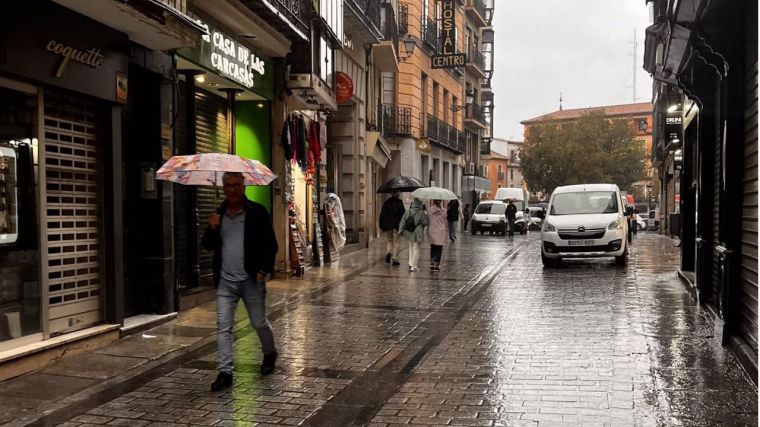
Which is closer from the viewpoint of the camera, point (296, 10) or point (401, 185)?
point (296, 10)

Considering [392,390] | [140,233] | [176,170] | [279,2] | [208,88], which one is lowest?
[392,390]

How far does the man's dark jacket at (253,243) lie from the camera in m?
6.35

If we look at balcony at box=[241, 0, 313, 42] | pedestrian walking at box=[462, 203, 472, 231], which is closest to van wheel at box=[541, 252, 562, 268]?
balcony at box=[241, 0, 313, 42]

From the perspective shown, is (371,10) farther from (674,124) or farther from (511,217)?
(511,217)

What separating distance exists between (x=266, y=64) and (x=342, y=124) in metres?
8.87

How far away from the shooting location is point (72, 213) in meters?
7.93

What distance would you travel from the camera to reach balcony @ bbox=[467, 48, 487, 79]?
4531cm

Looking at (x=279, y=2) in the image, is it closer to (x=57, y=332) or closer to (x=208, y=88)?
(x=208, y=88)

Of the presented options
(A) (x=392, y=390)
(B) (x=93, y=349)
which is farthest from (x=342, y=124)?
(A) (x=392, y=390)

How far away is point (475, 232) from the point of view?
1372 inches

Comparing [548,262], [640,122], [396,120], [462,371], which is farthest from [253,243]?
[640,122]

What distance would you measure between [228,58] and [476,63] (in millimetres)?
37359

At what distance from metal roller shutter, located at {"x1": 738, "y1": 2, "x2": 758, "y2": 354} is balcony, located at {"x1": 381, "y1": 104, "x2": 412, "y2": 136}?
2488cm

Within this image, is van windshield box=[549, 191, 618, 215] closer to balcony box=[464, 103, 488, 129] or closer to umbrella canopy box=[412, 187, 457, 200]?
umbrella canopy box=[412, 187, 457, 200]
